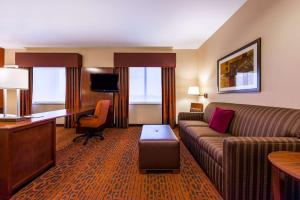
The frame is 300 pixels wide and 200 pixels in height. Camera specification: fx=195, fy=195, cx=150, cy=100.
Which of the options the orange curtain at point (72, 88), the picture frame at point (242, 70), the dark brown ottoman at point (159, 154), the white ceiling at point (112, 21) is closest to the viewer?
the dark brown ottoman at point (159, 154)

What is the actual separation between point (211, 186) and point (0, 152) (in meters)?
2.25

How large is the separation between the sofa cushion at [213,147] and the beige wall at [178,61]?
3.45 meters

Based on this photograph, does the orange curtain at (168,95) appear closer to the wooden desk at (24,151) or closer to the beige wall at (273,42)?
the beige wall at (273,42)

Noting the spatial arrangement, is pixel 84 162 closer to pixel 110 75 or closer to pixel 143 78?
pixel 110 75

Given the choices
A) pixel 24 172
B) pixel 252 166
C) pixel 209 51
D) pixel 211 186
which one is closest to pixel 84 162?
pixel 24 172

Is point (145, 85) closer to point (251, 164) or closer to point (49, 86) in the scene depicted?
point (49, 86)

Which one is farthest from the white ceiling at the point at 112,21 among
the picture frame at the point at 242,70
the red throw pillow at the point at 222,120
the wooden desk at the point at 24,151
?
the wooden desk at the point at 24,151

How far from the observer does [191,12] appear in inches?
137

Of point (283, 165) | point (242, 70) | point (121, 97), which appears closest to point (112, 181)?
point (283, 165)

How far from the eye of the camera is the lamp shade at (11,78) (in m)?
2.27

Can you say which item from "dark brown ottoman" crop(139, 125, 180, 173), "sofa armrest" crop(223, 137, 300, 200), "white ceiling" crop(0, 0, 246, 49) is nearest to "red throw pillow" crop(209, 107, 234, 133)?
"dark brown ottoman" crop(139, 125, 180, 173)

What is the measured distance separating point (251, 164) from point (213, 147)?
58cm

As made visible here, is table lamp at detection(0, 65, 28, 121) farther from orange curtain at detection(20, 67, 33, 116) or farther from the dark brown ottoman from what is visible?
orange curtain at detection(20, 67, 33, 116)

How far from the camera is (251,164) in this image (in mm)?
1693
